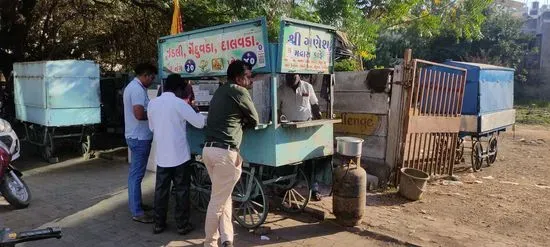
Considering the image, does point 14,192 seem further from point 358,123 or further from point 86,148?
point 358,123

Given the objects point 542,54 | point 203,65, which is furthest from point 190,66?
point 542,54

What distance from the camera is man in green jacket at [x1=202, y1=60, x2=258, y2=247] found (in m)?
4.16

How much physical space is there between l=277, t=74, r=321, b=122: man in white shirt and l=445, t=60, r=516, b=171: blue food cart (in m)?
4.35

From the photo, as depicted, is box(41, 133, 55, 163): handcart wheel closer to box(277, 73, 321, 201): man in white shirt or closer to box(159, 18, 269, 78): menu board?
box(159, 18, 269, 78): menu board

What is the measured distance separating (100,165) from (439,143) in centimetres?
636

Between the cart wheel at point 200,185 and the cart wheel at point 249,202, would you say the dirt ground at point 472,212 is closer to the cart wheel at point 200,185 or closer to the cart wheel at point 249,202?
the cart wheel at point 249,202

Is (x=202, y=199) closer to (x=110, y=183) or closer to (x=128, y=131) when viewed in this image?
(x=128, y=131)

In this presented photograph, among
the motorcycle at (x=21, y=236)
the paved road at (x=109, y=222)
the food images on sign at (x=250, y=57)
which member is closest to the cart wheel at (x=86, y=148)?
the paved road at (x=109, y=222)

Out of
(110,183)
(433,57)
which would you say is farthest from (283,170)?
(433,57)

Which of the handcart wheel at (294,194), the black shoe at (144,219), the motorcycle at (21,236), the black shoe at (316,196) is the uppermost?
the motorcycle at (21,236)

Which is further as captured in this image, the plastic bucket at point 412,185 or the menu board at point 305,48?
the plastic bucket at point 412,185

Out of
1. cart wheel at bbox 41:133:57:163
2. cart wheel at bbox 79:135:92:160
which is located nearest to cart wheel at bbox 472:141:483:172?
cart wheel at bbox 79:135:92:160

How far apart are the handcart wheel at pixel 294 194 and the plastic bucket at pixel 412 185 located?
1598 millimetres

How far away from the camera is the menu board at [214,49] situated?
4688 mm
